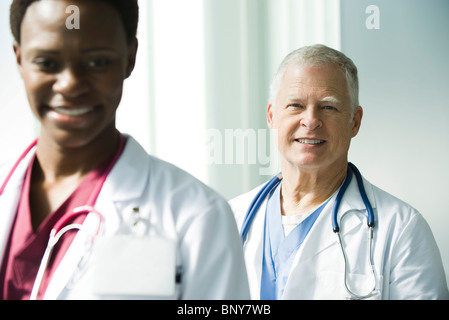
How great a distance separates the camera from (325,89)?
1169 mm

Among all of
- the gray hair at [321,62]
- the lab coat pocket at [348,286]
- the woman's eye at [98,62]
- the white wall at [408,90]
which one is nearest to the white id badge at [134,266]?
the woman's eye at [98,62]

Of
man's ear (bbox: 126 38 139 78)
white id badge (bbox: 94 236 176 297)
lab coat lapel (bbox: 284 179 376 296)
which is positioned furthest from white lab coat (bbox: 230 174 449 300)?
man's ear (bbox: 126 38 139 78)

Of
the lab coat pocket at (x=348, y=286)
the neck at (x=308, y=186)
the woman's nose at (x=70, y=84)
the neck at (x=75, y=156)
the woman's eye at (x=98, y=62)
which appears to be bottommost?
the lab coat pocket at (x=348, y=286)

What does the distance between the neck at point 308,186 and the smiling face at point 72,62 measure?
1.73ft

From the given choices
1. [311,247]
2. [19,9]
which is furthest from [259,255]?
[19,9]

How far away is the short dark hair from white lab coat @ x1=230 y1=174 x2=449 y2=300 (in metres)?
0.55

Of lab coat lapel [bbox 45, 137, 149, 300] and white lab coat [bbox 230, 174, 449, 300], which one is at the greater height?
lab coat lapel [bbox 45, 137, 149, 300]

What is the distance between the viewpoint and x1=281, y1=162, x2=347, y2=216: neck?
1232 millimetres

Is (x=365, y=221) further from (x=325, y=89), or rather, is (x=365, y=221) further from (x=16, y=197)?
(x=16, y=197)

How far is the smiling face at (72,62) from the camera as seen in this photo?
854 mm

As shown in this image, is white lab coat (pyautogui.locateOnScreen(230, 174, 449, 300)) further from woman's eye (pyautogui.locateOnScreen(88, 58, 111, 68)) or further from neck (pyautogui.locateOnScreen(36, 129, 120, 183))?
woman's eye (pyautogui.locateOnScreen(88, 58, 111, 68))

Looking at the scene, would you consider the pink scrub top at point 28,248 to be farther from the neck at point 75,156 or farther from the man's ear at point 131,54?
the man's ear at point 131,54

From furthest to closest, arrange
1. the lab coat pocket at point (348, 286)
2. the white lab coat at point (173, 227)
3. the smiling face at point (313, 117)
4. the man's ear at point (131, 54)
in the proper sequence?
the smiling face at point (313, 117) < the lab coat pocket at point (348, 286) < the man's ear at point (131, 54) < the white lab coat at point (173, 227)
